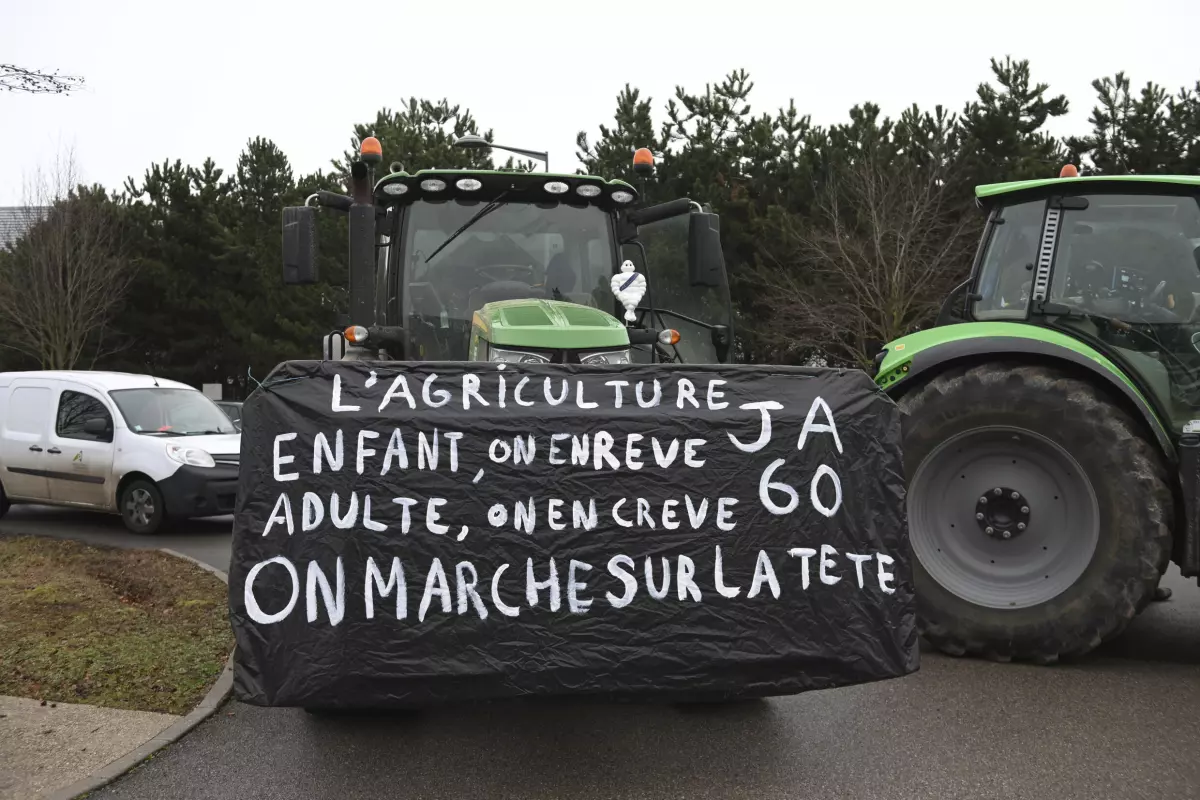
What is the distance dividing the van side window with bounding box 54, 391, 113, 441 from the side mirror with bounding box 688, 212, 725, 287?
747cm

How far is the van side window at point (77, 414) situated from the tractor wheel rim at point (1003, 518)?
905cm

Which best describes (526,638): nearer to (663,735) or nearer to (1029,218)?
(663,735)

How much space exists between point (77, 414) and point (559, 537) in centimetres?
972

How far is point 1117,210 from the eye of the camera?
19.2 ft

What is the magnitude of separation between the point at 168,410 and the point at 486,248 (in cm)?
667

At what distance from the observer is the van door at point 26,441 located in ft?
38.1

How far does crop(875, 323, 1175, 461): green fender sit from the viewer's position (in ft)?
18.0

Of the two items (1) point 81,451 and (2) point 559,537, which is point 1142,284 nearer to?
(2) point 559,537

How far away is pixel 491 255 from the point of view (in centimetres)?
669

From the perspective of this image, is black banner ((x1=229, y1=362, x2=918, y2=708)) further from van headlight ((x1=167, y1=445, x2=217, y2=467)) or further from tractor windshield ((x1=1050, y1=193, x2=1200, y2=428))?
van headlight ((x1=167, y1=445, x2=217, y2=467))

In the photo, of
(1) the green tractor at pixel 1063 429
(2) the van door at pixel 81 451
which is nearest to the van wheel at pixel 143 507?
(2) the van door at pixel 81 451

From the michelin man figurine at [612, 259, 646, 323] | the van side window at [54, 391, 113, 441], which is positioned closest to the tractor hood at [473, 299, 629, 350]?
the michelin man figurine at [612, 259, 646, 323]

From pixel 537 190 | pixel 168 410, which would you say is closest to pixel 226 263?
pixel 168 410

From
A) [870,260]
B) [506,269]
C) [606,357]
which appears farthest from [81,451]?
[870,260]
